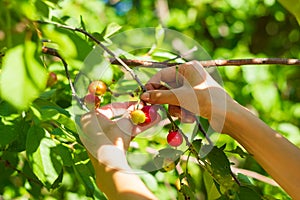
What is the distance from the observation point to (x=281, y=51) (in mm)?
3658

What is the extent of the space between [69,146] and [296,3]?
641 millimetres

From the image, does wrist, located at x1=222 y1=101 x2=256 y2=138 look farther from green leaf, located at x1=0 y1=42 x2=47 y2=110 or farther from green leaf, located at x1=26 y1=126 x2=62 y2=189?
green leaf, located at x1=0 y1=42 x2=47 y2=110

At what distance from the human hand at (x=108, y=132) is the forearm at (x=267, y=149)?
16 cm

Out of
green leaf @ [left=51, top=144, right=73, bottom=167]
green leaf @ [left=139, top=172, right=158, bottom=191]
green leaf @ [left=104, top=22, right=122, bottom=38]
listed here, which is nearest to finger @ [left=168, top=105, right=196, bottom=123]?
green leaf @ [left=51, top=144, right=73, bottom=167]

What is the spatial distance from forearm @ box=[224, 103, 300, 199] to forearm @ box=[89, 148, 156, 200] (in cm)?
24

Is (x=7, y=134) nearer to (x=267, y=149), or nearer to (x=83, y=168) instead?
(x=83, y=168)

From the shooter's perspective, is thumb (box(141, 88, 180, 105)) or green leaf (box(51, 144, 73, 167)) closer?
thumb (box(141, 88, 180, 105))

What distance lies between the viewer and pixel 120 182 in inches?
41.3

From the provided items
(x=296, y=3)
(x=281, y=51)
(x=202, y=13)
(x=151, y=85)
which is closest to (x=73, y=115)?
(x=151, y=85)

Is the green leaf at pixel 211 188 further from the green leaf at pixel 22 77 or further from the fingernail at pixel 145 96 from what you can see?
the green leaf at pixel 22 77

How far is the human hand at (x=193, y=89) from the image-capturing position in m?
1.12

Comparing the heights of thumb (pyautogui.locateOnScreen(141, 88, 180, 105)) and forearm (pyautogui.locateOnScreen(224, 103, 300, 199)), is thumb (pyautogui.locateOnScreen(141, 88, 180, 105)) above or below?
above

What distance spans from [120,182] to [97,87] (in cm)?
25

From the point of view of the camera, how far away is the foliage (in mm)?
597
